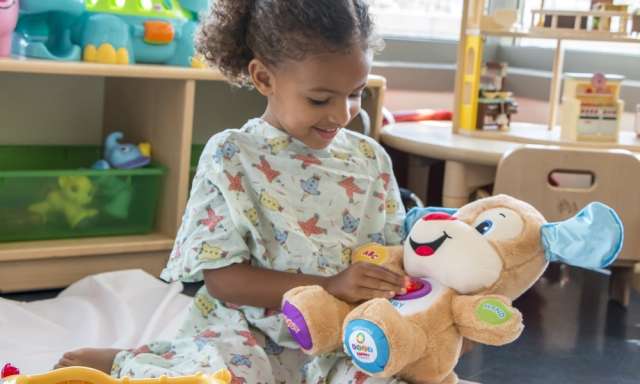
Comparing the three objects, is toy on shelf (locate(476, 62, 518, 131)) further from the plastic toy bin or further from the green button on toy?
the green button on toy

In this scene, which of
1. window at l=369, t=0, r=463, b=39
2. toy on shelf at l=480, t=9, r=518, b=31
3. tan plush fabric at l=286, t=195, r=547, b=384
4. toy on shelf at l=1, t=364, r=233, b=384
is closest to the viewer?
toy on shelf at l=1, t=364, r=233, b=384

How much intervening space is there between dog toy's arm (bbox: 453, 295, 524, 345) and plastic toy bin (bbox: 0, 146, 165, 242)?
1142 millimetres

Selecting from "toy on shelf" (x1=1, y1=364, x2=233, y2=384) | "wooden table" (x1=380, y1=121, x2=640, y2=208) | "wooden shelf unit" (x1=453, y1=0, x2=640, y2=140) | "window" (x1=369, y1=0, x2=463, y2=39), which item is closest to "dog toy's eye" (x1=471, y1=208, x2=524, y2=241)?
"toy on shelf" (x1=1, y1=364, x2=233, y2=384)

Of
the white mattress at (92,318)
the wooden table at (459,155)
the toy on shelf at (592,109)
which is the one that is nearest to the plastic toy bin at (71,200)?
the white mattress at (92,318)

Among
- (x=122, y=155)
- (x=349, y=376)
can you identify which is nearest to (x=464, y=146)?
(x=122, y=155)

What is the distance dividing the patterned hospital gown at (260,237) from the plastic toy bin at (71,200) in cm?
84

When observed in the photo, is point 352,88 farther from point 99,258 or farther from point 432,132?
point 432,132

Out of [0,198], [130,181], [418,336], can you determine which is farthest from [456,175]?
[418,336]

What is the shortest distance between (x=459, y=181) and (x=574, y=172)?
27cm

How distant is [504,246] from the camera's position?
118 centimetres

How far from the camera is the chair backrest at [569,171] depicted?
200 centimetres

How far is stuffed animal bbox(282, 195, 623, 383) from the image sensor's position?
3.54ft

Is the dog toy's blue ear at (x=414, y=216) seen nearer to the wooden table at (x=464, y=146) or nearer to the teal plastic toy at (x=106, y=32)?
the wooden table at (x=464, y=146)

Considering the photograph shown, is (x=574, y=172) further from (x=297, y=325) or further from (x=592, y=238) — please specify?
(x=297, y=325)
